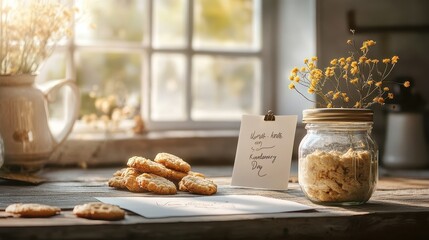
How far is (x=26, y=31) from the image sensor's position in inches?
78.5

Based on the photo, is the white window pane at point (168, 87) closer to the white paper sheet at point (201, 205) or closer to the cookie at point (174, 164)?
the cookie at point (174, 164)

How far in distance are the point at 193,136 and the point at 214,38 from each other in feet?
1.55

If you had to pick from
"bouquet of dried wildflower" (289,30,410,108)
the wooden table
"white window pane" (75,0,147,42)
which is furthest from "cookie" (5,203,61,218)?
"white window pane" (75,0,147,42)

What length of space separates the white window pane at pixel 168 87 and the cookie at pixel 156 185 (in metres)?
1.04

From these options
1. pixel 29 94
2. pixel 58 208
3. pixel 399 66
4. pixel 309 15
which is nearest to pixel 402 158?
pixel 399 66

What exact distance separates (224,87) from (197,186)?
46.6 inches

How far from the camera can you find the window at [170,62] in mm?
2576

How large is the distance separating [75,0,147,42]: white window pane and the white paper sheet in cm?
121

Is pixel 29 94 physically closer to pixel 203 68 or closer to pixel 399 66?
pixel 203 68

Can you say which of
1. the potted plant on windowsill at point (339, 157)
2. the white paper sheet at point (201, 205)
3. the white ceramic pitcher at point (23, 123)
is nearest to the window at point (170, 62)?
the white ceramic pitcher at point (23, 123)

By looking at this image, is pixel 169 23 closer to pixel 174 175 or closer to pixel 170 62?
pixel 170 62

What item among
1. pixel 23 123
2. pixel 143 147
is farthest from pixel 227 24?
pixel 23 123

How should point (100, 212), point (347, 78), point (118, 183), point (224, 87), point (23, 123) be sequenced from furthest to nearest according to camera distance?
point (224, 87), point (347, 78), point (23, 123), point (118, 183), point (100, 212)

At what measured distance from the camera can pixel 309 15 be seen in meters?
Result: 2.57
